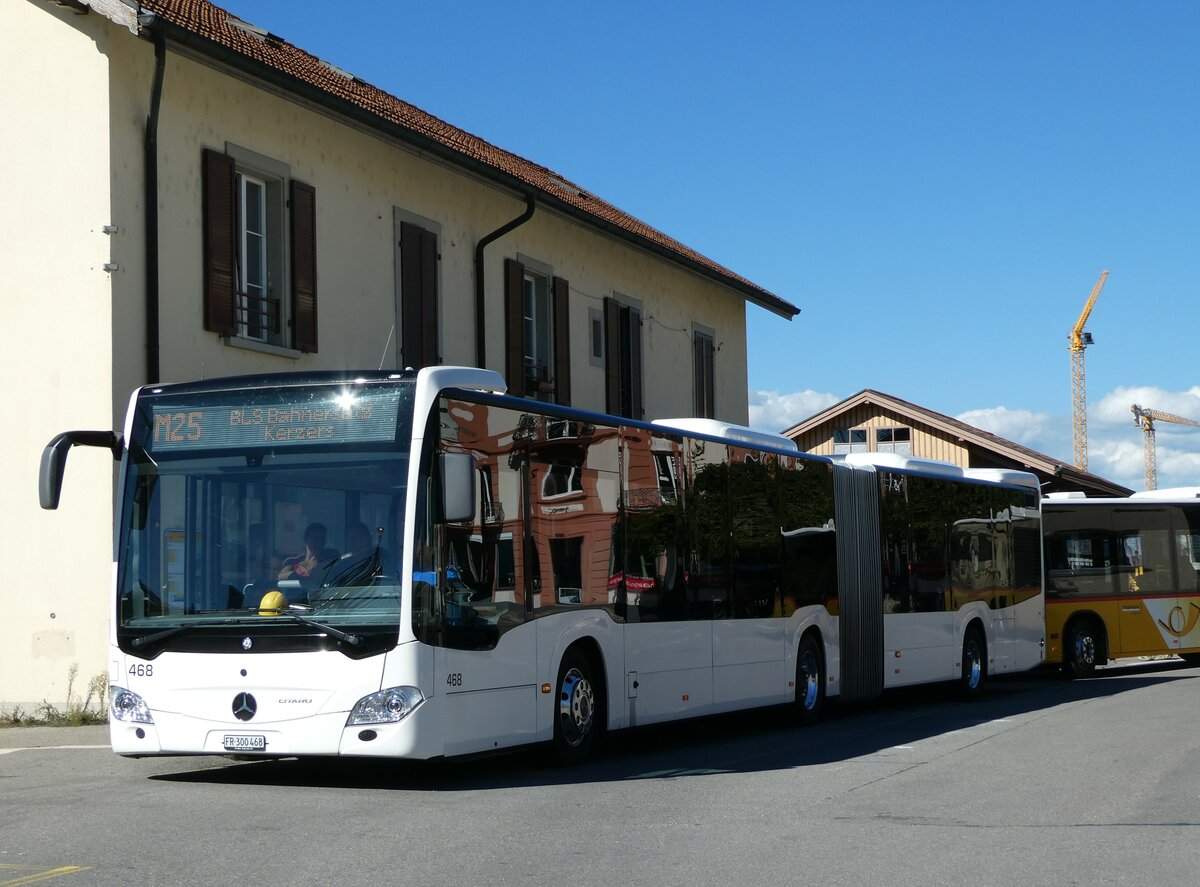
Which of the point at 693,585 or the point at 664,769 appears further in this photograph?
the point at 693,585

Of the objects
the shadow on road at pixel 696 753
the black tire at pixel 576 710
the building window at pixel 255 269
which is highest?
the building window at pixel 255 269

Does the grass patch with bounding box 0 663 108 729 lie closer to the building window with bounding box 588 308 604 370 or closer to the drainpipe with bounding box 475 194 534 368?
the drainpipe with bounding box 475 194 534 368

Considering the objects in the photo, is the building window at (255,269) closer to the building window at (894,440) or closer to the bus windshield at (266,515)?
the bus windshield at (266,515)

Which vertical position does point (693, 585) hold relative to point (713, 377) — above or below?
below

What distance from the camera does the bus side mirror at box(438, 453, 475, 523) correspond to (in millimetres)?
10172

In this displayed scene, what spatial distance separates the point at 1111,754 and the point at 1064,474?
31.5 metres

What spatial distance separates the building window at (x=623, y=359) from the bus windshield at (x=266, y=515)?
1613 cm

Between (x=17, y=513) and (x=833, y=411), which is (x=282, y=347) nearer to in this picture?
(x=17, y=513)

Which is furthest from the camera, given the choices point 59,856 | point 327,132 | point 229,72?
point 327,132

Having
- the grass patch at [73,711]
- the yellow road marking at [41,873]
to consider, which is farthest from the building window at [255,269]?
the yellow road marking at [41,873]

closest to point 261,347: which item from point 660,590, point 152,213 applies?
point 152,213

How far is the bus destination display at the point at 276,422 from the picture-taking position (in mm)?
10375

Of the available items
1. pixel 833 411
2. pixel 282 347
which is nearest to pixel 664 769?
pixel 282 347

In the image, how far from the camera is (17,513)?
640 inches
